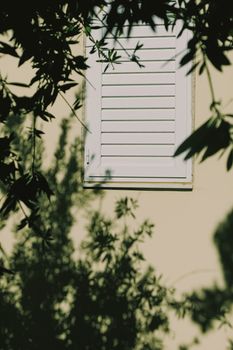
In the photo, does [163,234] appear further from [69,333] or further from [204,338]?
[69,333]

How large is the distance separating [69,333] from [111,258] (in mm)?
810

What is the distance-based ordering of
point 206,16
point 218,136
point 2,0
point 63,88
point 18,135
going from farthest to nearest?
point 18,135, point 63,88, point 2,0, point 206,16, point 218,136

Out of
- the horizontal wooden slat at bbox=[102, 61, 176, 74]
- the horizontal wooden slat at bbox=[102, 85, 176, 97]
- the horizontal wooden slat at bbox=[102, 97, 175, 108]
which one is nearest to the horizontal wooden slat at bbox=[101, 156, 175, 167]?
the horizontal wooden slat at bbox=[102, 97, 175, 108]

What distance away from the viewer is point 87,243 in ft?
14.4

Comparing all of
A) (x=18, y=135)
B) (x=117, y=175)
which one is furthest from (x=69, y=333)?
(x=18, y=135)

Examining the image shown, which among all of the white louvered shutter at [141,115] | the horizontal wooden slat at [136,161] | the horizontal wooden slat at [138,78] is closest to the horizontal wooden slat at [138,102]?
the white louvered shutter at [141,115]

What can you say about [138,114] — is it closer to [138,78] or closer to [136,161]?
[138,78]

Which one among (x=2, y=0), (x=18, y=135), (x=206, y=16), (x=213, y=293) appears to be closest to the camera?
(x=206, y=16)

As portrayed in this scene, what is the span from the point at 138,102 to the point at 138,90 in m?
0.11

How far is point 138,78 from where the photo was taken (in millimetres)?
4379

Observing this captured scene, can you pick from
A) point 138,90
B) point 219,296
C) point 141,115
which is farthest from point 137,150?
point 219,296

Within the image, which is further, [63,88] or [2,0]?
[63,88]

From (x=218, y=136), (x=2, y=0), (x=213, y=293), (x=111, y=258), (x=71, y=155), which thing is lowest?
(x=213, y=293)

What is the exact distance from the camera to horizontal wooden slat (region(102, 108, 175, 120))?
171 inches
